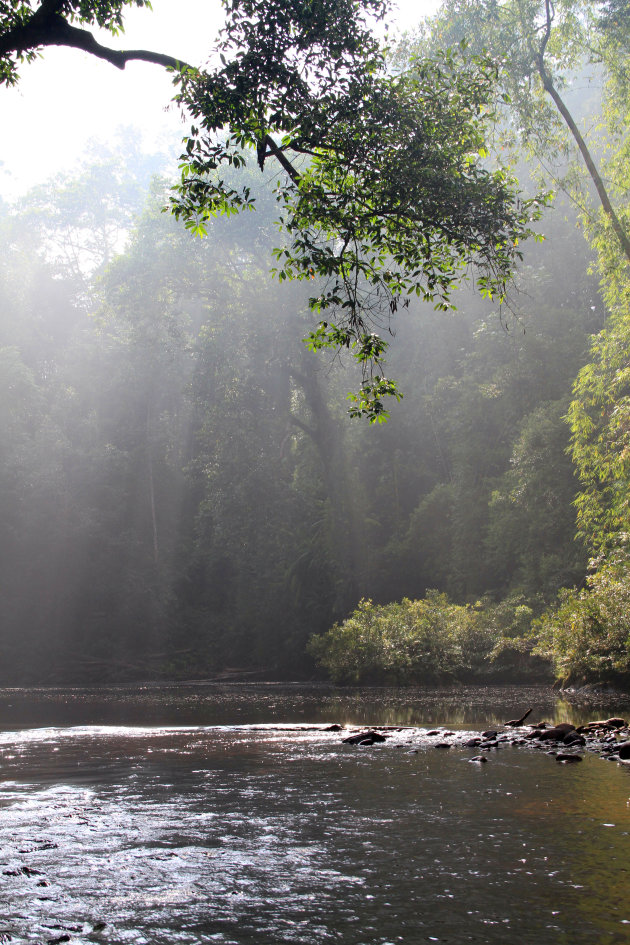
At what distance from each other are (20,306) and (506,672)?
101ft

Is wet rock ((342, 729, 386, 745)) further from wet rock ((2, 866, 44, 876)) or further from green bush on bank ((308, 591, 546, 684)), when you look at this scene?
green bush on bank ((308, 591, 546, 684))

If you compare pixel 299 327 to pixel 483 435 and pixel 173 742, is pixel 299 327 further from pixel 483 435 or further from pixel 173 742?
pixel 173 742

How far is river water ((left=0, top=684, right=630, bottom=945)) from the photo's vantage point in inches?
119

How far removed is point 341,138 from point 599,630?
10.9 m

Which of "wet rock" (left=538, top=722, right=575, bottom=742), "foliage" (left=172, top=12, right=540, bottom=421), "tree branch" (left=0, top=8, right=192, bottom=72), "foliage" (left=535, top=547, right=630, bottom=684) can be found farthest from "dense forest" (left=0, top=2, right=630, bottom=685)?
"tree branch" (left=0, top=8, right=192, bottom=72)

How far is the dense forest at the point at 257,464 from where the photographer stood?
91.7 feet

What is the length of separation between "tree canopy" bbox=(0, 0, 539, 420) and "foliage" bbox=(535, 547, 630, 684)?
26.9 ft

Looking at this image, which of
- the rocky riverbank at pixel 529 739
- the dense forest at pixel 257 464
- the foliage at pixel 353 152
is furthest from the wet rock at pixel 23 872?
the dense forest at pixel 257 464

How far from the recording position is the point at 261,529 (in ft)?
108

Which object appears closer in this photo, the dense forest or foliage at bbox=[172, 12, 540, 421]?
foliage at bbox=[172, 12, 540, 421]

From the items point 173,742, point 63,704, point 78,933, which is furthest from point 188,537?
point 78,933

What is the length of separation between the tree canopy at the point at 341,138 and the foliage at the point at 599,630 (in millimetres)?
8198

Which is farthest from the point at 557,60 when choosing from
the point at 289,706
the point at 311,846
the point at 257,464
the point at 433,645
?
the point at 311,846

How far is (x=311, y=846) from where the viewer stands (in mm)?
4191
